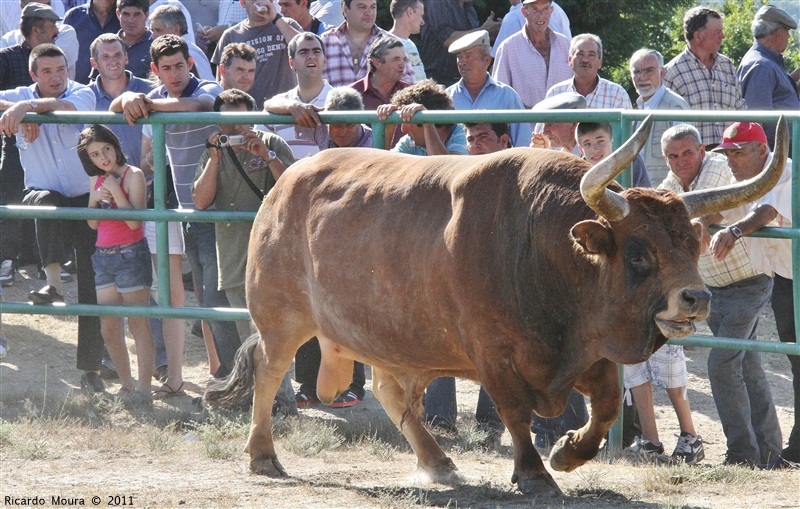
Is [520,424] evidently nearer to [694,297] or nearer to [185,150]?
[694,297]

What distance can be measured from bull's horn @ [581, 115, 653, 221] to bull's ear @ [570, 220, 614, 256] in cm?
6

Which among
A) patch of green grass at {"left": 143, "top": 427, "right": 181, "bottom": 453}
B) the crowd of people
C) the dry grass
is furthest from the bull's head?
patch of green grass at {"left": 143, "top": 427, "right": 181, "bottom": 453}

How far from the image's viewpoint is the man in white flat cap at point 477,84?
8.18 m

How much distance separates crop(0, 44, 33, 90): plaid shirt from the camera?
10195 mm

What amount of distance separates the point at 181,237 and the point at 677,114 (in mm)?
3568

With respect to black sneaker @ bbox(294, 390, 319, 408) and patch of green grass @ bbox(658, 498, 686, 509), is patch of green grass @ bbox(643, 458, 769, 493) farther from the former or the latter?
black sneaker @ bbox(294, 390, 319, 408)

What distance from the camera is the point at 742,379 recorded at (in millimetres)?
6840

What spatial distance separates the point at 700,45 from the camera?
32.2 ft

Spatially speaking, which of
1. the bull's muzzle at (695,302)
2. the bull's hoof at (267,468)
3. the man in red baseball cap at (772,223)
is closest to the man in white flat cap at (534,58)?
the man in red baseball cap at (772,223)

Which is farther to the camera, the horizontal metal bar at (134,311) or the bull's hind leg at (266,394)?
the horizontal metal bar at (134,311)

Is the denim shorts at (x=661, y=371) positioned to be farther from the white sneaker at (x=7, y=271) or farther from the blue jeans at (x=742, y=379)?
the white sneaker at (x=7, y=271)

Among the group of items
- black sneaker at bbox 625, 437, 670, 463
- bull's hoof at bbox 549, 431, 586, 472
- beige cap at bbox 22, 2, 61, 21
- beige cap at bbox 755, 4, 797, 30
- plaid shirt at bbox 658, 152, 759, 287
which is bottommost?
black sneaker at bbox 625, 437, 670, 463

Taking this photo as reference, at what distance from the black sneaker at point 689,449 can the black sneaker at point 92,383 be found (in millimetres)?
4003
